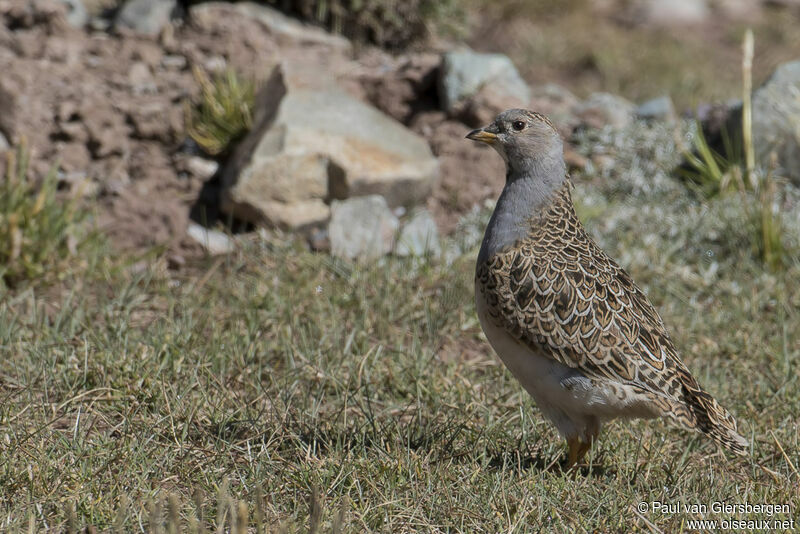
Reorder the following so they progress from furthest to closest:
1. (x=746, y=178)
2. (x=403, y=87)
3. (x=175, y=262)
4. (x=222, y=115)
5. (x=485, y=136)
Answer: (x=403, y=87)
(x=222, y=115)
(x=746, y=178)
(x=175, y=262)
(x=485, y=136)

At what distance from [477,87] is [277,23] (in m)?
2.05

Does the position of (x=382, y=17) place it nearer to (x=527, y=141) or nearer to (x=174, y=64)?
(x=174, y=64)

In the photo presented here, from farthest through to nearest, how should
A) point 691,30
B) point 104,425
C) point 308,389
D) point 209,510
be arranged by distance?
point 691,30
point 308,389
point 104,425
point 209,510

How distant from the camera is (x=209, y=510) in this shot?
3.76 metres

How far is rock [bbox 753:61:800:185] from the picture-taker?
739cm

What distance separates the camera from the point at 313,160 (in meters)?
6.92

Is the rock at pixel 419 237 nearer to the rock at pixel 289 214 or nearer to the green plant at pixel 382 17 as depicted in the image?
the rock at pixel 289 214

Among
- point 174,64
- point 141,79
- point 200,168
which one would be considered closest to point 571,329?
point 200,168

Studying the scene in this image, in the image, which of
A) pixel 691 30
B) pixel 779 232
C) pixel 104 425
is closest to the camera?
pixel 104 425

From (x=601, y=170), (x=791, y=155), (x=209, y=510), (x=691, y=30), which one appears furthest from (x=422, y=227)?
(x=691, y=30)

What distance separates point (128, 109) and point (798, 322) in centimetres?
503

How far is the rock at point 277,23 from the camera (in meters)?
8.61

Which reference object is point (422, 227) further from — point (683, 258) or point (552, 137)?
point (552, 137)

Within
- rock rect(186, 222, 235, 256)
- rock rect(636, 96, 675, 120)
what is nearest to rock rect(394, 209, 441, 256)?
rock rect(186, 222, 235, 256)
